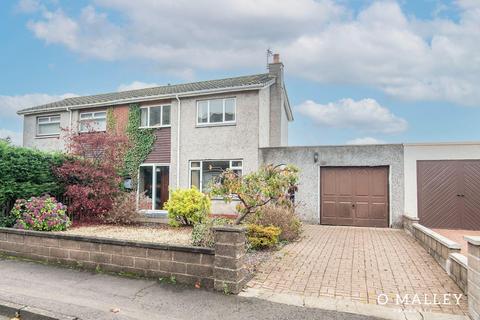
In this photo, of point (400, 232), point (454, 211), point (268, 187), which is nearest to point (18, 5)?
point (268, 187)

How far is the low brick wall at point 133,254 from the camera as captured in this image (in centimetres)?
513

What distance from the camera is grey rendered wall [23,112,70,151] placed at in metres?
17.5

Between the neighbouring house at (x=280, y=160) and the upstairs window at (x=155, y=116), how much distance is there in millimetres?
49

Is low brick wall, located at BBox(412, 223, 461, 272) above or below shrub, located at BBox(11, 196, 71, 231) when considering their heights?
below

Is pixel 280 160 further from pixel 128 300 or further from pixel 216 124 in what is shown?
pixel 128 300

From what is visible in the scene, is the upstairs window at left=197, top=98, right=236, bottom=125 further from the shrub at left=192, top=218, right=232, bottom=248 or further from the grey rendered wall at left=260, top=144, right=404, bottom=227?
the shrub at left=192, top=218, right=232, bottom=248

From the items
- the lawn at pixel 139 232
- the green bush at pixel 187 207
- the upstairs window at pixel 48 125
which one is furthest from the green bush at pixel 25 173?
the upstairs window at pixel 48 125

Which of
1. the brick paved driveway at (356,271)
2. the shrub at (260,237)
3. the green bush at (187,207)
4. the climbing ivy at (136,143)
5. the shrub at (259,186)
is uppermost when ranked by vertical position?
the climbing ivy at (136,143)

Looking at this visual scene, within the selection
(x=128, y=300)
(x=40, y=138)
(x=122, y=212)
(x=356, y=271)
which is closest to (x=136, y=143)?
(x=122, y=212)

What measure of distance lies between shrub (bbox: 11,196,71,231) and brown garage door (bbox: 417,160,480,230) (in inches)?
468

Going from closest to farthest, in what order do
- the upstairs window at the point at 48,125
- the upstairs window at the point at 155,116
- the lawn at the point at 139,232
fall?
the lawn at the point at 139,232 → the upstairs window at the point at 155,116 → the upstairs window at the point at 48,125

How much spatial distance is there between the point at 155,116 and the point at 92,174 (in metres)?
5.46

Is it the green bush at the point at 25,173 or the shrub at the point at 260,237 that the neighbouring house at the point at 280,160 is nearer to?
the green bush at the point at 25,173

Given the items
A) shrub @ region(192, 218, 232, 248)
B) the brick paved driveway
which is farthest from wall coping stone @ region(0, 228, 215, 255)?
the brick paved driveway
